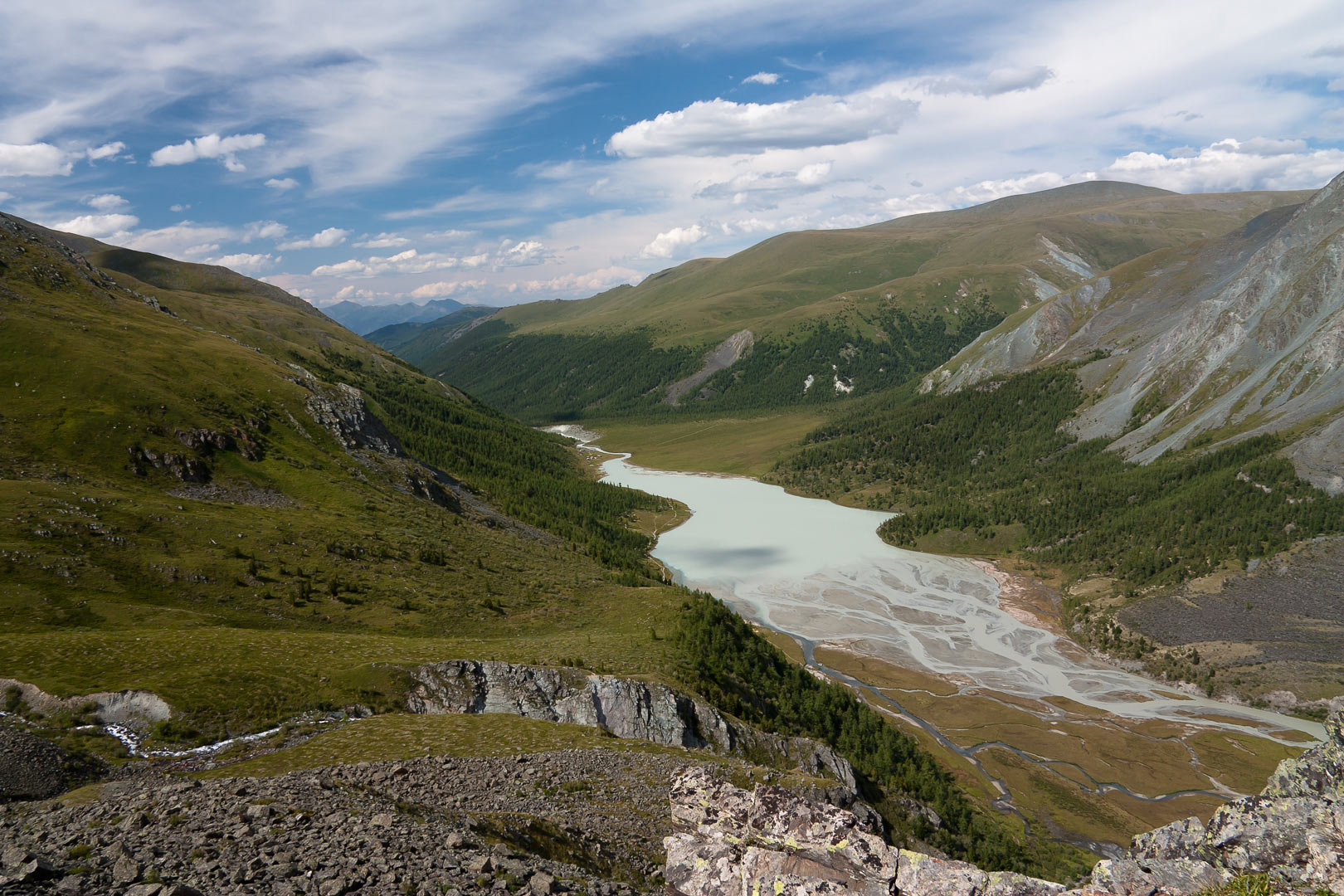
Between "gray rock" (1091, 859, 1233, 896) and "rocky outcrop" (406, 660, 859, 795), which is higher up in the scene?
"gray rock" (1091, 859, 1233, 896)

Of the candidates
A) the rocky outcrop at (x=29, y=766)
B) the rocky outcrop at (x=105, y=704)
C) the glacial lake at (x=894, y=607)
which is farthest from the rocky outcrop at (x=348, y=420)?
the rocky outcrop at (x=29, y=766)

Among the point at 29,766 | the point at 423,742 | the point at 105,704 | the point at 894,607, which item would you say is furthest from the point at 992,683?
the point at 29,766

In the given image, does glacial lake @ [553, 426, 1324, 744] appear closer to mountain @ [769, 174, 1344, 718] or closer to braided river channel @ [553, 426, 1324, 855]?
braided river channel @ [553, 426, 1324, 855]

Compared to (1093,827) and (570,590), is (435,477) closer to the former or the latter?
(570,590)

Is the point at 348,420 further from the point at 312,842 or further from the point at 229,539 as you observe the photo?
the point at 312,842

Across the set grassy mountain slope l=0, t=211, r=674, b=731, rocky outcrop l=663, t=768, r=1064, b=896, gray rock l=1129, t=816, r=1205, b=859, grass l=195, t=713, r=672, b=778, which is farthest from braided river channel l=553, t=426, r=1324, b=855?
rocky outcrop l=663, t=768, r=1064, b=896
